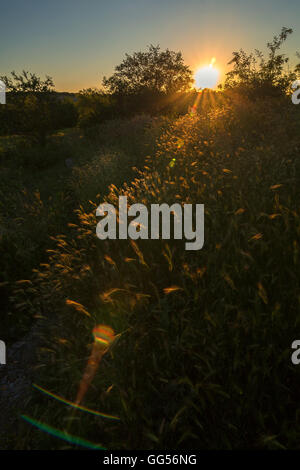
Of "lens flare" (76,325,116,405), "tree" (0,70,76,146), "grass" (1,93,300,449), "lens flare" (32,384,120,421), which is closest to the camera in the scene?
"grass" (1,93,300,449)

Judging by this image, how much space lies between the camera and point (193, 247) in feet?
7.50

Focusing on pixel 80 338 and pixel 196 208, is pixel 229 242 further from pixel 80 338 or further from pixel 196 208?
pixel 80 338

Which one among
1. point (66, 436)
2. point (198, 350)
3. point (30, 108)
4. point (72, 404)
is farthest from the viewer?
point (30, 108)

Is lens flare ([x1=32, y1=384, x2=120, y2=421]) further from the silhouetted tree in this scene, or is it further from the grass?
the silhouetted tree

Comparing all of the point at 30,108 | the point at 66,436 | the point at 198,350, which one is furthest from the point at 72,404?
the point at 30,108

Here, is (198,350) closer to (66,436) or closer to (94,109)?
(66,436)

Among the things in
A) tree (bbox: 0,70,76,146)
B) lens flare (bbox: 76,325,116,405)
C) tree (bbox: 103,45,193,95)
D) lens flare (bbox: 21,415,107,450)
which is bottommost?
lens flare (bbox: 21,415,107,450)

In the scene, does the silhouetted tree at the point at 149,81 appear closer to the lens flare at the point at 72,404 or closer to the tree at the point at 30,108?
the tree at the point at 30,108

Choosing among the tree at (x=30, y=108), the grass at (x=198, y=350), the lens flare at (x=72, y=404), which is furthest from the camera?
the tree at (x=30, y=108)

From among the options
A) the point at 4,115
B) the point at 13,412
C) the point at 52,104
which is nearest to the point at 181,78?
the point at 52,104

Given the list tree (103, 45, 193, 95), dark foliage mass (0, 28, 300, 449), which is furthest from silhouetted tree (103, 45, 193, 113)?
dark foliage mass (0, 28, 300, 449)

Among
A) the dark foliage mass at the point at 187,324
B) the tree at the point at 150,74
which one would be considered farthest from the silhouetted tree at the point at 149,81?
the dark foliage mass at the point at 187,324

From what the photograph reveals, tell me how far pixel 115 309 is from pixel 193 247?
0.87m

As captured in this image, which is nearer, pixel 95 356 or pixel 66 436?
pixel 66 436
